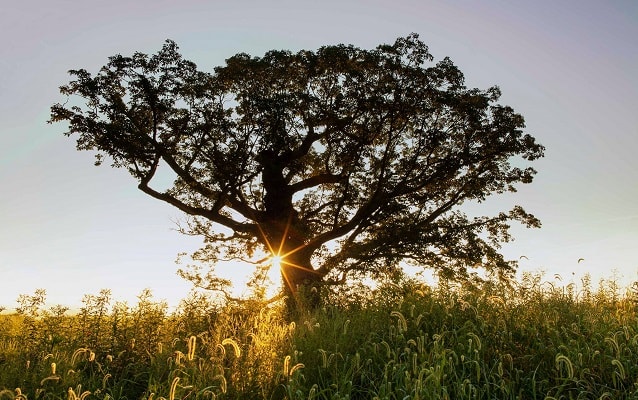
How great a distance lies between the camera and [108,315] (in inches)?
420

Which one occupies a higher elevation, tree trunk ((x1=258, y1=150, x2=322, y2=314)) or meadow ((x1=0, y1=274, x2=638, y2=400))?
tree trunk ((x1=258, y1=150, x2=322, y2=314))

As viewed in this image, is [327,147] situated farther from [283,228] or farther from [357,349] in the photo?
[357,349]

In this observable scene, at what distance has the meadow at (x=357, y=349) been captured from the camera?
7684mm

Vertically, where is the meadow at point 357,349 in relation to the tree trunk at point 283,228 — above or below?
Answer: below

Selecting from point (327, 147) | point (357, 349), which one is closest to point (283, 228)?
point (327, 147)

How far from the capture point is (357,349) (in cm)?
910

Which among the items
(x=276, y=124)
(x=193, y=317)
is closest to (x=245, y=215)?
(x=276, y=124)

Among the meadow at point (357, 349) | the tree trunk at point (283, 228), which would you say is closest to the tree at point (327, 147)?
the tree trunk at point (283, 228)

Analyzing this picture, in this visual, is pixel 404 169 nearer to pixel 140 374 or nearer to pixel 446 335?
pixel 446 335

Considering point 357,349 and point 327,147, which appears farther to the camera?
point 327,147

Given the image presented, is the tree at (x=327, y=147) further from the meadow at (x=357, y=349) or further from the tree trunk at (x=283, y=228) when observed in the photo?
the meadow at (x=357, y=349)

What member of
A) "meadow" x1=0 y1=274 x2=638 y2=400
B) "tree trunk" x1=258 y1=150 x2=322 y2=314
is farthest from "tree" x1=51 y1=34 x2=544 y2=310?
"meadow" x1=0 y1=274 x2=638 y2=400

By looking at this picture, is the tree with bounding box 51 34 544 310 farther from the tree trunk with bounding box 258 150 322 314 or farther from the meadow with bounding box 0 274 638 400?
the meadow with bounding box 0 274 638 400

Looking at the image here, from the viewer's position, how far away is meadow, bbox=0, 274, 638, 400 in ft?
25.2
